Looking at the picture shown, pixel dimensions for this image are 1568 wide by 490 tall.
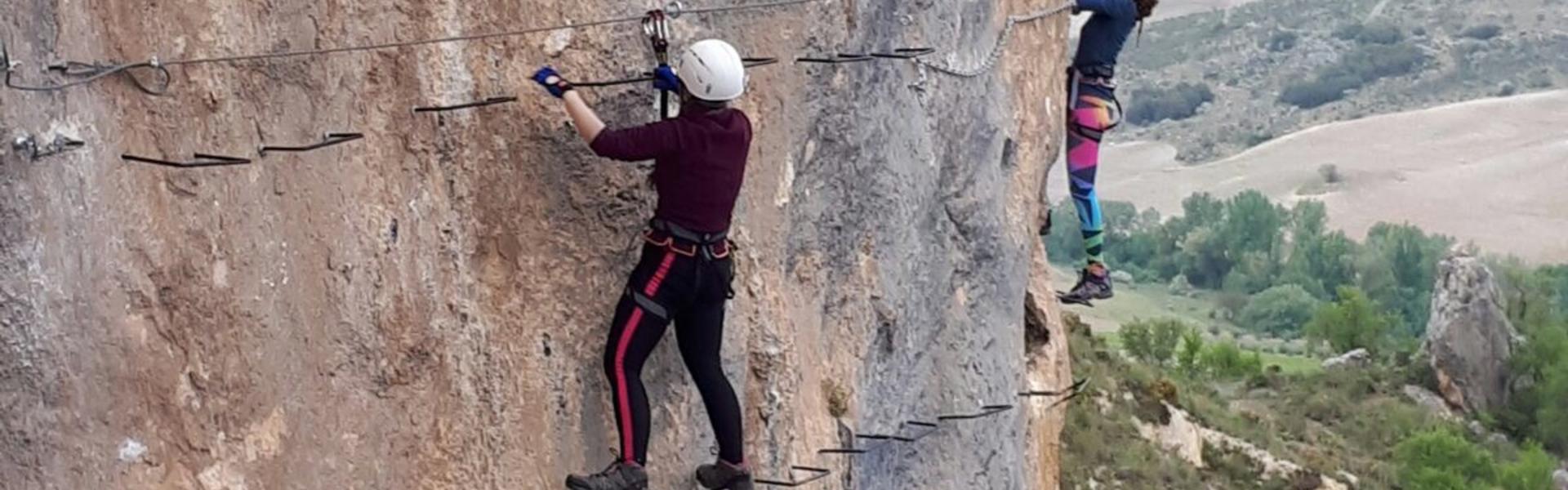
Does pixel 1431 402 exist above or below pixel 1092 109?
below

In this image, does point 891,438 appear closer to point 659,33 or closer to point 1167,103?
point 659,33

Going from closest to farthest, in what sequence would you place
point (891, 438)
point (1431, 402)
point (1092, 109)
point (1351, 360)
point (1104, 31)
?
point (891, 438)
point (1104, 31)
point (1092, 109)
point (1431, 402)
point (1351, 360)

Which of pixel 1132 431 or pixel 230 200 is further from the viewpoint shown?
pixel 1132 431

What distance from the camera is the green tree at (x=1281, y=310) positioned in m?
67.7

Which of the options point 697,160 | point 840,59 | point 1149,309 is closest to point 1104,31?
point 840,59

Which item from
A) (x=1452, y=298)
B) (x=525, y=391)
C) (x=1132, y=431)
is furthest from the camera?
(x=1452, y=298)

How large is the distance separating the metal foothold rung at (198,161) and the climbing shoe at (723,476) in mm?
2141

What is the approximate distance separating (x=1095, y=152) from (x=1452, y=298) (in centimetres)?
3094

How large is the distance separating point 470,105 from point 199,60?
1.01 meters

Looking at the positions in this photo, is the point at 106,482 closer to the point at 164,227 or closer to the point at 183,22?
the point at 164,227

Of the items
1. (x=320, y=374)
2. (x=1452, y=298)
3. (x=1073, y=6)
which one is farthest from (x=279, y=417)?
(x=1452, y=298)

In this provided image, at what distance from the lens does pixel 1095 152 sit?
11297 mm

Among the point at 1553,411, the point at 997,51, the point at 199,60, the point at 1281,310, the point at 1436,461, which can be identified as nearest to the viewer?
the point at 199,60

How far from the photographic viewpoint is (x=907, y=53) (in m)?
8.48
